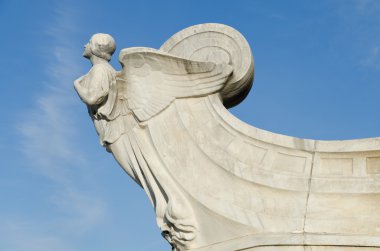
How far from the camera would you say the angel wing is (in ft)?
27.5

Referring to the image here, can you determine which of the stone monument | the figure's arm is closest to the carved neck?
the stone monument

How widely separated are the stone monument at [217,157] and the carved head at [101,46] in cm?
1

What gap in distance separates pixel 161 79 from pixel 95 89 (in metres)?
0.76

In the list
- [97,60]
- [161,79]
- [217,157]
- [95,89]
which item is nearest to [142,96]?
[161,79]

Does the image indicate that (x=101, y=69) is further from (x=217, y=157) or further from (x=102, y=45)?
(x=217, y=157)

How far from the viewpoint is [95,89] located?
848 centimetres

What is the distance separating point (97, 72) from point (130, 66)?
1.26 feet

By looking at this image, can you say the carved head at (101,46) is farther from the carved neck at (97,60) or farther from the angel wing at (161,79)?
the angel wing at (161,79)

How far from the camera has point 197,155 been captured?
8.23m

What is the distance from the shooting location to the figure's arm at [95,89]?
846 centimetres

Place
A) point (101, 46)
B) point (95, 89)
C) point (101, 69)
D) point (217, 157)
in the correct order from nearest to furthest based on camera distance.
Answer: point (217, 157) → point (95, 89) → point (101, 69) → point (101, 46)

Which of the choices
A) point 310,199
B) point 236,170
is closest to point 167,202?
point 236,170

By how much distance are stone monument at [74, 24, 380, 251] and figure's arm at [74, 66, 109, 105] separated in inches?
0.5

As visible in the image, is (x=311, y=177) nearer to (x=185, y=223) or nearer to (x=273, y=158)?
(x=273, y=158)
